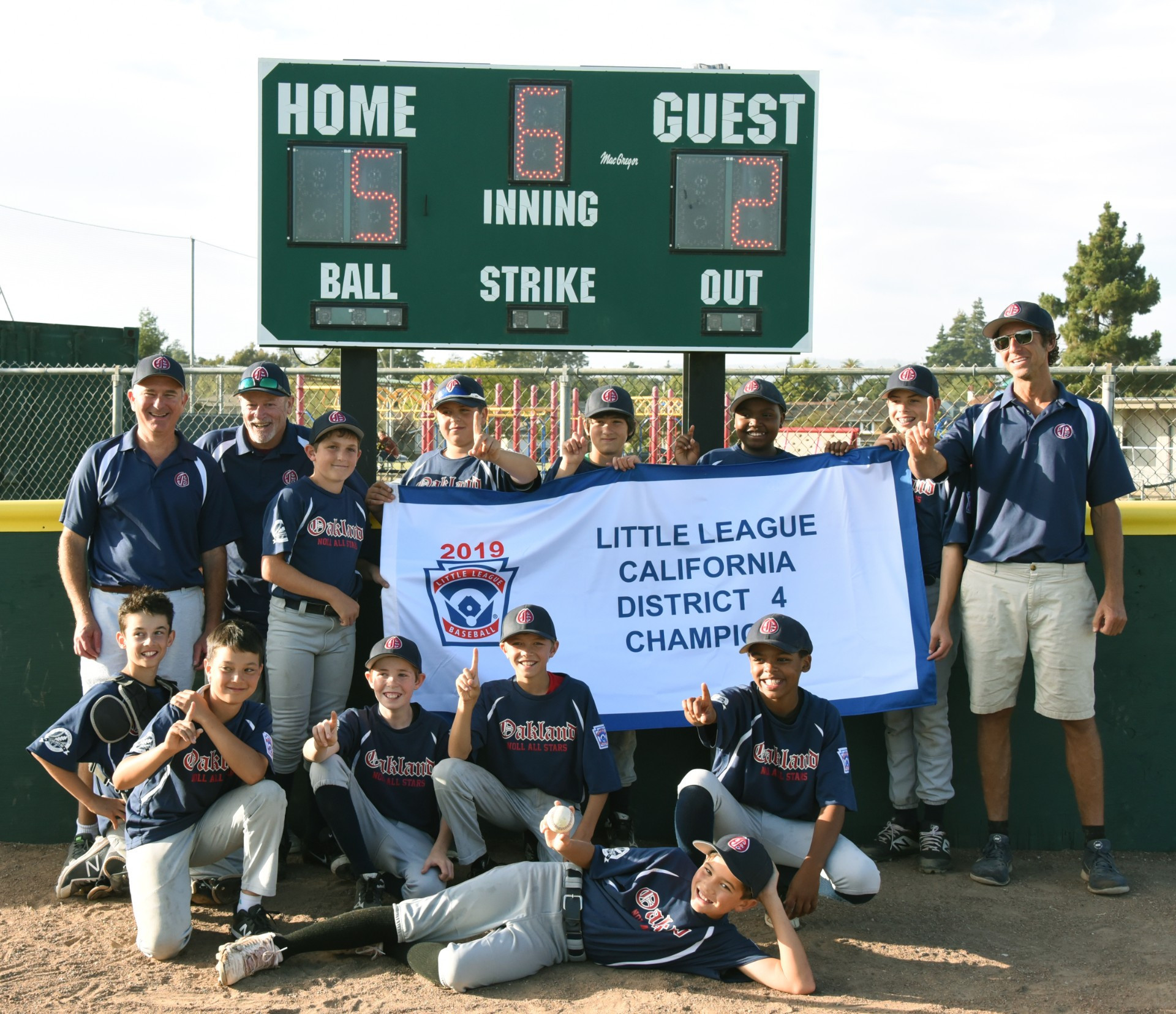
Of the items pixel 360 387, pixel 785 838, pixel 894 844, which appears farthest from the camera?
pixel 360 387

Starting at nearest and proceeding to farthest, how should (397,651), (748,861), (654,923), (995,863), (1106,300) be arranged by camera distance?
1. (748,861)
2. (654,923)
3. (397,651)
4. (995,863)
5. (1106,300)

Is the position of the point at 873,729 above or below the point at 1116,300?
below

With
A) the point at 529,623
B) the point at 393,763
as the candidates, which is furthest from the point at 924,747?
the point at 393,763

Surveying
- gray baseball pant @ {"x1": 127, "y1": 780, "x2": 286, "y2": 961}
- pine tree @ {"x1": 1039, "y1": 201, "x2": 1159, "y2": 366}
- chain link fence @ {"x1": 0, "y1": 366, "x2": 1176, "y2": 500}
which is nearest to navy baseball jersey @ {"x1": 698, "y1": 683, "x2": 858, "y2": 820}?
gray baseball pant @ {"x1": 127, "y1": 780, "x2": 286, "y2": 961}

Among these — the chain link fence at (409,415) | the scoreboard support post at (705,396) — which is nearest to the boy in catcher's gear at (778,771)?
the scoreboard support post at (705,396)

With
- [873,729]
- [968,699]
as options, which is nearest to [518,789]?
[873,729]

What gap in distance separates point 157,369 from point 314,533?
0.96 m

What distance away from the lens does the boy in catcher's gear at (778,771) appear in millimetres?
3824

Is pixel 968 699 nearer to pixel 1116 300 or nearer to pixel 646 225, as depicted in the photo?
pixel 646 225

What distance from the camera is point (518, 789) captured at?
418cm

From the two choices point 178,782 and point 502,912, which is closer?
point 502,912

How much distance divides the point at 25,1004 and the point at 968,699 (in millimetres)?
3860

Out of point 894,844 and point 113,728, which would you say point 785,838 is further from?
point 113,728

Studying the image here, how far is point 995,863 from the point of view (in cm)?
445
